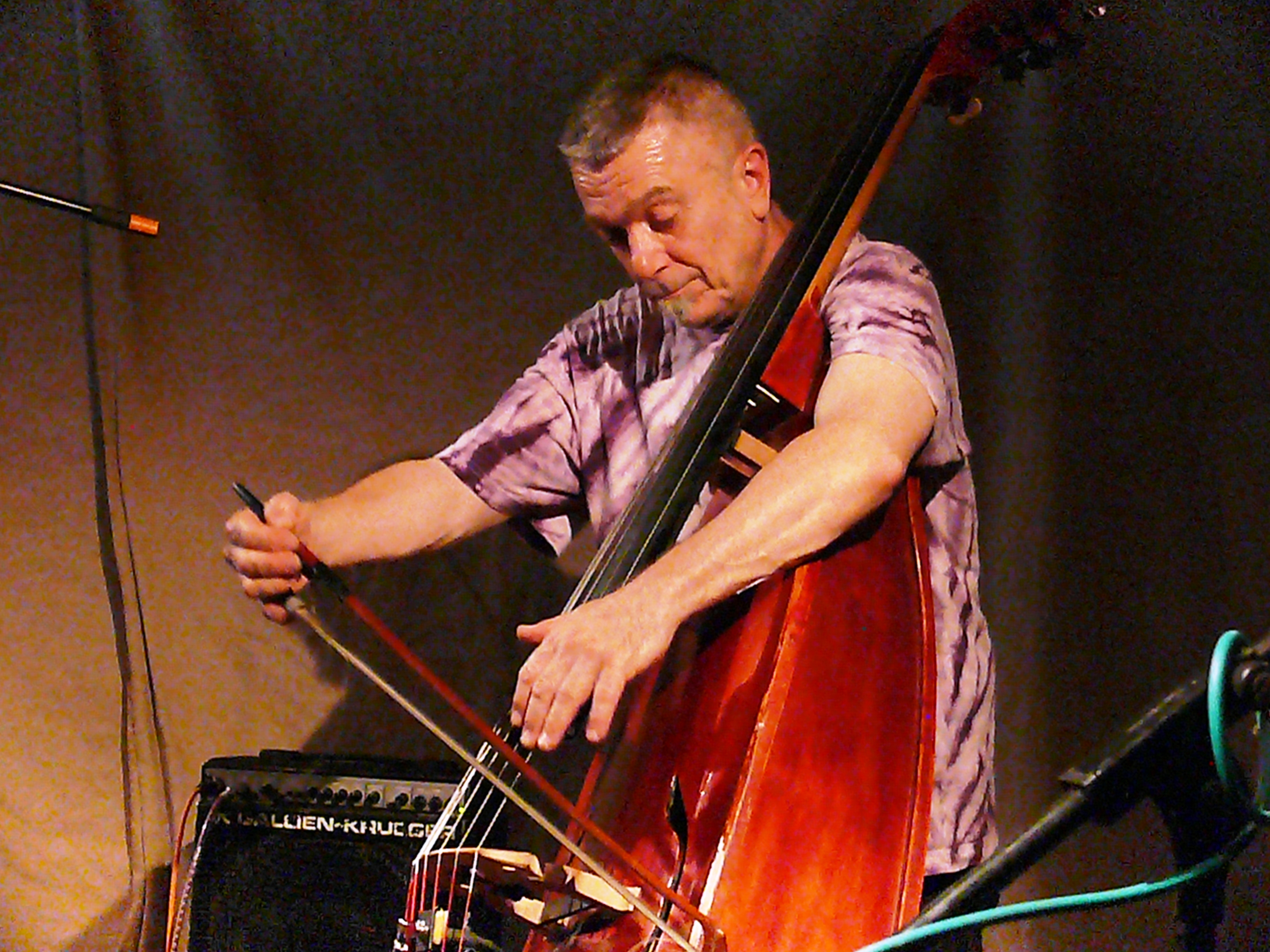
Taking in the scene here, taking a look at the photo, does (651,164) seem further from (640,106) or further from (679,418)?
(679,418)

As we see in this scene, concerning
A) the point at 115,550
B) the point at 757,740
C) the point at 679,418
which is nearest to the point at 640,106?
the point at 679,418

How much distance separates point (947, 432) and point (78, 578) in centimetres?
138

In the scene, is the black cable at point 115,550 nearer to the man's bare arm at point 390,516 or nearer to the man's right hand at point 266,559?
the man's bare arm at point 390,516

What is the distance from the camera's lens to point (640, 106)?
117 cm

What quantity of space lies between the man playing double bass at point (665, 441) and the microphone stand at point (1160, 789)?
0.28m

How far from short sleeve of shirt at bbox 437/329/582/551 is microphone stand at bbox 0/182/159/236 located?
1.47 feet

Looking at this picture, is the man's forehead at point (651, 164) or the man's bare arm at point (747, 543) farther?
the man's forehead at point (651, 164)

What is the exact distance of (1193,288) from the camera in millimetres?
1549

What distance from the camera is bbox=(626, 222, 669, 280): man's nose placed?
117cm

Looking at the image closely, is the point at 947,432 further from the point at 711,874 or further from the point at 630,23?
the point at 630,23

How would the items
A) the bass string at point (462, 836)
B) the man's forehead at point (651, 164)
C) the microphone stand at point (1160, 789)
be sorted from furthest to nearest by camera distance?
the man's forehead at point (651, 164)
the bass string at point (462, 836)
the microphone stand at point (1160, 789)

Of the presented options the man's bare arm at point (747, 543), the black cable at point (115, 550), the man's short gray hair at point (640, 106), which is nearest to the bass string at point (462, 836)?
the man's bare arm at point (747, 543)

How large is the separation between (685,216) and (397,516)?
47 cm

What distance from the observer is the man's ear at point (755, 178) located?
47.5 inches
